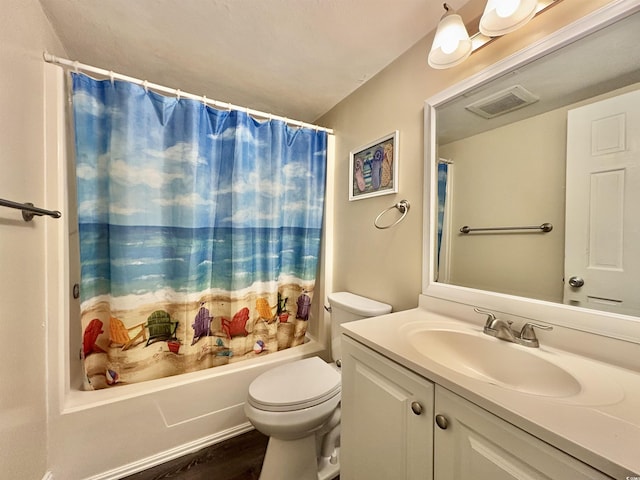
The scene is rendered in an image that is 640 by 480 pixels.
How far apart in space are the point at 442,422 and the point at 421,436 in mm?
98

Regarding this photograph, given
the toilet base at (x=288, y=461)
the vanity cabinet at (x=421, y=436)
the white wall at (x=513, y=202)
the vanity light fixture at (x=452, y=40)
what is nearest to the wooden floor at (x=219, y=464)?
the toilet base at (x=288, y=461)

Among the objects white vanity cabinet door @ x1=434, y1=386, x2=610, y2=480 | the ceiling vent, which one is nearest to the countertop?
white vanity cabinet door @ x1=434, y1=386, x2=610, y2=480

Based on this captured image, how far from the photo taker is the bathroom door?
0.67m

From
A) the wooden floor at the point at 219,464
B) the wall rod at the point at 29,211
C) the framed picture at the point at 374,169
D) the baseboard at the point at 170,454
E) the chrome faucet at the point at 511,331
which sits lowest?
the wooden floor at the point at 219,464

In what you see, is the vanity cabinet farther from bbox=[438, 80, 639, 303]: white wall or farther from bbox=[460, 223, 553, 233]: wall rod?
bbox=[460, 223, 553, 233]: wall rod

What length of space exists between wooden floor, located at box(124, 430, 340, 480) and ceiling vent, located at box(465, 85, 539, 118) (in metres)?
1.77

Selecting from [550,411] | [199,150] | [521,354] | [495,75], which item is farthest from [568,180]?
[199,150]

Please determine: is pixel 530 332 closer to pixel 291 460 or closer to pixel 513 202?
pixel 513 202

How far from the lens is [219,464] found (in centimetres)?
123

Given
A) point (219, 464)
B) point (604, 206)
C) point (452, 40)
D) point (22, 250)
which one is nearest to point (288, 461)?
point (219, 464)

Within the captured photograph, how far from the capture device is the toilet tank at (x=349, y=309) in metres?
1.26

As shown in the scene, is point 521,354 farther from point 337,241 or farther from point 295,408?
point 337,241

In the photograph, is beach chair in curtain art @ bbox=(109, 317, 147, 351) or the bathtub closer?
the bathtub

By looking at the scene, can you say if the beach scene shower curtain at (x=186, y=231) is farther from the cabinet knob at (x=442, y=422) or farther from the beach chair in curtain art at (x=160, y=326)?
the cabinet knob at (x=442, y=422)
